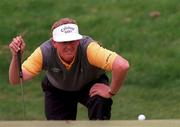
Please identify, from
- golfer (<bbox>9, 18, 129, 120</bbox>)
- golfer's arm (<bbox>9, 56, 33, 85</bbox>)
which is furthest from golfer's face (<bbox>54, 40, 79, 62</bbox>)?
golfer's arm (<bbox>9, 56, 33, 85</bbox>)

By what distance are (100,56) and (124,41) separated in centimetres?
481

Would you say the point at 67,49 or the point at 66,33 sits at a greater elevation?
the point at 66,33

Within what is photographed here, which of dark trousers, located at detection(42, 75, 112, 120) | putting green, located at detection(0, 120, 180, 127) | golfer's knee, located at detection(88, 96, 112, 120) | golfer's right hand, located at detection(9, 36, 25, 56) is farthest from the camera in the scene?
dark trousers, located at detection(42, 75, 112, 120)

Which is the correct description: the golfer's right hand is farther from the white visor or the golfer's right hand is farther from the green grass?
the green grass

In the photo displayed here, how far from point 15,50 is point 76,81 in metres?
0.71

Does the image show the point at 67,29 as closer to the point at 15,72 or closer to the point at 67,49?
the point at 67,49

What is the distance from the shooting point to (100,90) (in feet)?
17.4

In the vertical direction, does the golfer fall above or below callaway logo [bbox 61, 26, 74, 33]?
below

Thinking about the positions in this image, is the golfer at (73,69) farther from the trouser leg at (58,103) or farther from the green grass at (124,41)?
the green grass at (124,41)

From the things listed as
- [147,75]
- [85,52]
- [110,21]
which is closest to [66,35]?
[85,52]

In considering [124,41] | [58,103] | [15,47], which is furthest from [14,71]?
[124,41]

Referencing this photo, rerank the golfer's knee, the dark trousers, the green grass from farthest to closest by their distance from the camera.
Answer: the green grass, the dark trousers, the golfer's knee

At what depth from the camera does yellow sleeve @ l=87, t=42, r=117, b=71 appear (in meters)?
5.06

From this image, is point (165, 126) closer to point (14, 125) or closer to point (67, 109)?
point (14, 125)
